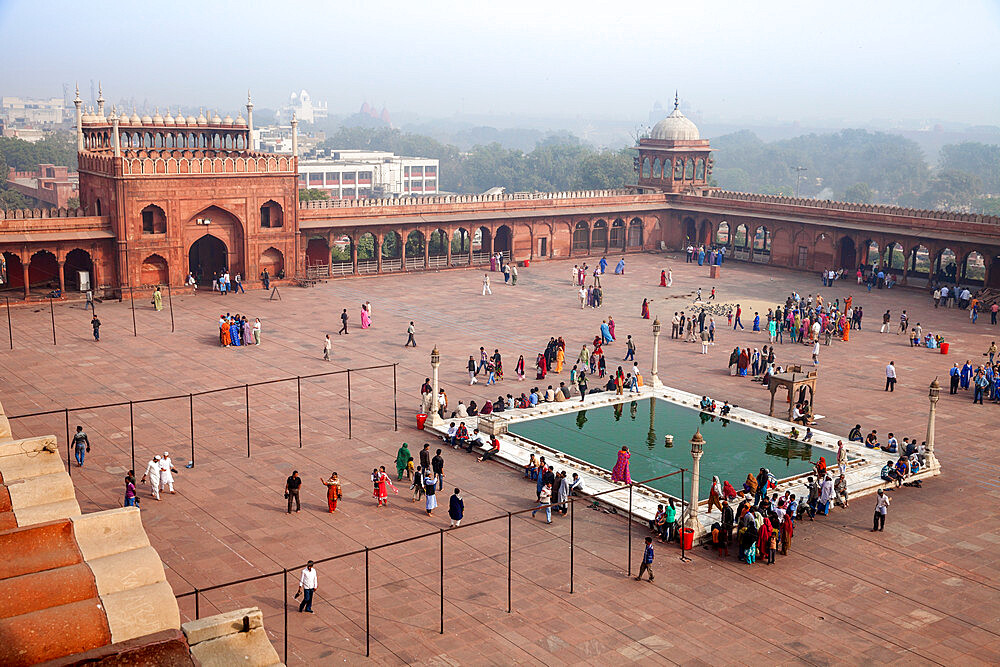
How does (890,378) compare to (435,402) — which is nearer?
(435,402)

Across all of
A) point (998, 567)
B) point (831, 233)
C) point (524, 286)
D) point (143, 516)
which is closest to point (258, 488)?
point (143, 516)


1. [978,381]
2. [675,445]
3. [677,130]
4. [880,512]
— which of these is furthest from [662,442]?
[677,130]

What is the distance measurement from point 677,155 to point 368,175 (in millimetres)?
85993

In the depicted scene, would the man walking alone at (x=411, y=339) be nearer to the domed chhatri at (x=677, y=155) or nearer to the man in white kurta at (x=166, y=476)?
the man in white kurta at (x=166, y=476)

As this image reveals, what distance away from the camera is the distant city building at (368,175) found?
405ft

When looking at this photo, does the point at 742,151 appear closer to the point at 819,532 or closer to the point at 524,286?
the point at 524,286

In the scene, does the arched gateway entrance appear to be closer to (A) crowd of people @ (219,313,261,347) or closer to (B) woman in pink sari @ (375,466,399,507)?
(A) crowd of people @ (219,313,261,347)

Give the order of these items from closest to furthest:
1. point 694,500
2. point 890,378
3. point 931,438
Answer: point 694,500 → point 931,438 → point 890,378

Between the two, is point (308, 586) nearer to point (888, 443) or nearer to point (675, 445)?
point (675, 445)

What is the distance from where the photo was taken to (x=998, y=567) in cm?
1603

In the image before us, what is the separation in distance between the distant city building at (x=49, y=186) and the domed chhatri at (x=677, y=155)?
48653 millimetres

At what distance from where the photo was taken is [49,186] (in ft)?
279

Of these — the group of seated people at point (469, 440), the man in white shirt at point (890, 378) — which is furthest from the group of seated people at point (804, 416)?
the group of seated people at point (469, 440)

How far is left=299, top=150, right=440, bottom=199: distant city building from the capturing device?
4860 inches
